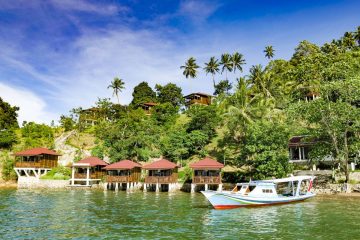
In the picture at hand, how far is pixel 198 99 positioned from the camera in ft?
302

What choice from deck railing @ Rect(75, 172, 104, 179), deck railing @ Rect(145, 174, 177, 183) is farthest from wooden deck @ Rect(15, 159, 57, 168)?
deck railing @ Rect(145, 174, 177, 183)

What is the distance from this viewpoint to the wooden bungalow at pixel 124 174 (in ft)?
167

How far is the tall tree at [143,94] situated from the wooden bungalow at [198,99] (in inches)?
405

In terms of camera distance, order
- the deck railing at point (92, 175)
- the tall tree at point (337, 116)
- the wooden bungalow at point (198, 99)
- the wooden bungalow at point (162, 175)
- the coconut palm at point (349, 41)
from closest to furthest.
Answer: the tall tree at point (337, 116) → the wooden bungalow at point (162, 175) → the deck railing at point (92, 175) → the coconut palm at point (349, 41) → the wooden bungalow at point (198, 99)

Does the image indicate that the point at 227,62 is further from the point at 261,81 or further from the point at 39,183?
the point at 39,183

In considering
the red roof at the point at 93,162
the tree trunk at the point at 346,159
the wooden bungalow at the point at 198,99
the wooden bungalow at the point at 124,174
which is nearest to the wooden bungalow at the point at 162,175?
the wooden bungalow at the point at 124,174

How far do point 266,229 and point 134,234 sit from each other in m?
8.51

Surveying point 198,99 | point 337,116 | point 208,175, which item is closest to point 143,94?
point 198,99

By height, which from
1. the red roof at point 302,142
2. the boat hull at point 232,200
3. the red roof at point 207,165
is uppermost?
the red roof at point 302,142

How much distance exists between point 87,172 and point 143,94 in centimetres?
4333

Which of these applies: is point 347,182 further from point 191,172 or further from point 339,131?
point 191,172

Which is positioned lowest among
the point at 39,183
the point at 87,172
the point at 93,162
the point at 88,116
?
the point at 39,183

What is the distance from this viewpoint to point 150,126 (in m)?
67.0

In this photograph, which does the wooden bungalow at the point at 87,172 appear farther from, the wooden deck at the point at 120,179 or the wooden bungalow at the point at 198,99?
the wooden bungalow at the point at 198,99
